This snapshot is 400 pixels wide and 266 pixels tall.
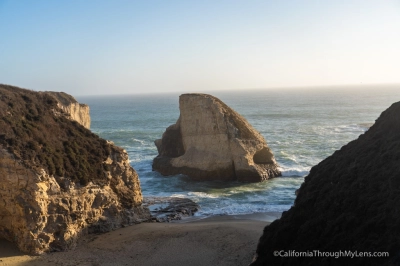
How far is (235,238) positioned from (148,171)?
21.2m

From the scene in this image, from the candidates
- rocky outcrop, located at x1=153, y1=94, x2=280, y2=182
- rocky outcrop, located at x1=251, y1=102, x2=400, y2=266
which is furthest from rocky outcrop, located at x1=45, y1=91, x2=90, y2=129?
rocky outcrop, located at x1=251, y1=102, x2=400, y2=266

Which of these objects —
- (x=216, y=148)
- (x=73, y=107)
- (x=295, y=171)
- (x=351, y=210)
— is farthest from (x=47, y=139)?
(x=295, y=171)

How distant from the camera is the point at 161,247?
1839 centimetres

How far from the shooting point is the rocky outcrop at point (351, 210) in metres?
11.8

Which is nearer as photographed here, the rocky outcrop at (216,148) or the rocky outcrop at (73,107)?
the rocky outcrop at (216,148)

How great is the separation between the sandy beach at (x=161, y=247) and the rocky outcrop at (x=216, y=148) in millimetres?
13093

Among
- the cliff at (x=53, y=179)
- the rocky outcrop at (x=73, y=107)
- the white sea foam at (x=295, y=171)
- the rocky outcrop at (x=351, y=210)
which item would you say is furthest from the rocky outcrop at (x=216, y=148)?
the rocky outcrop at (x=351, y=210)

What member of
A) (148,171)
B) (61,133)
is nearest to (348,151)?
(61,133)

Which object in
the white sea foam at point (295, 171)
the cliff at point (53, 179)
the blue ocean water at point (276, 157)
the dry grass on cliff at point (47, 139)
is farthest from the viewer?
the white sea foam at point (295, 171)

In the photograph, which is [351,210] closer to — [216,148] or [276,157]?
[216,148]

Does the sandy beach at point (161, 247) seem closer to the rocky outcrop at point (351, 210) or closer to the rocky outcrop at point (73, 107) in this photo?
the rocky outcrop at point (351, 210)

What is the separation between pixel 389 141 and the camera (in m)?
16.2

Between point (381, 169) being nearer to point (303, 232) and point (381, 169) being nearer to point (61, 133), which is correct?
point (303, 232)

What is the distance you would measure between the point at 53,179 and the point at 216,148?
19037mm
